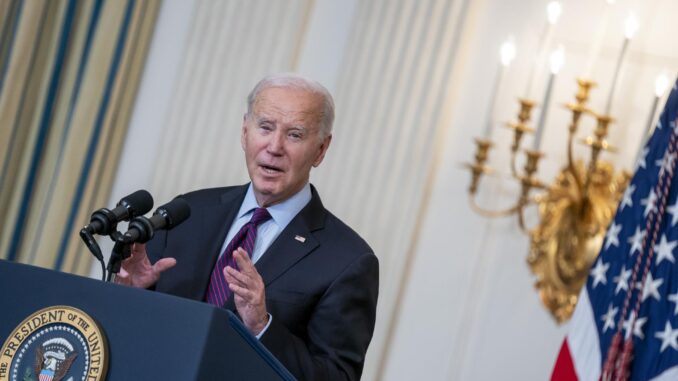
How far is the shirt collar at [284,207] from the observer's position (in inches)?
Answer: 140

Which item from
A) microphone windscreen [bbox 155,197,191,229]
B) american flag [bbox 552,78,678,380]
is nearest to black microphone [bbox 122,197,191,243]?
microphone windscreen [bbox 155,197,191,229]

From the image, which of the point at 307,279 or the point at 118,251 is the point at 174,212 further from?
the point at 307,279

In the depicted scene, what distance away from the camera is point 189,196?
149 inches

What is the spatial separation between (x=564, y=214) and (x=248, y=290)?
3.81 m

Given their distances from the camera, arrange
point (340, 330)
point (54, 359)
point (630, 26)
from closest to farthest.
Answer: point (54, 359), point (340, 330), point (630, 26)

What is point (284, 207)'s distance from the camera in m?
3.57

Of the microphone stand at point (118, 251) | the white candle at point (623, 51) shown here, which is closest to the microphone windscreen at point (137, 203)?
the microphone stand at point (118, 251)

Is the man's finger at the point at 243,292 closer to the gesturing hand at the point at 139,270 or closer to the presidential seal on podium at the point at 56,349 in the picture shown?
the gesturing hand at the point at 139,270

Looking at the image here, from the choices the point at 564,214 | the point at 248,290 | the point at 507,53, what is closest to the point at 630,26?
the point at 507,53

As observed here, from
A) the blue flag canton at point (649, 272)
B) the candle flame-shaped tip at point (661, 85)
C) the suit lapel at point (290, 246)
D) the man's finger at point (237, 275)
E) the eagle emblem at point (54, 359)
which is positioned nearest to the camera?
the eagle emblem at point (54, 359)

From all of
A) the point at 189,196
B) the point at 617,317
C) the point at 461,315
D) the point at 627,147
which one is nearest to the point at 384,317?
the point at 461,315

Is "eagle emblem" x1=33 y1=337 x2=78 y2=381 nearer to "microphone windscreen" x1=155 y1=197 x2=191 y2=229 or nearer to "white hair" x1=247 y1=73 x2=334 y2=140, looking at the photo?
"microphone windscreen" x1=155 y1=197 x2=191 y2=229

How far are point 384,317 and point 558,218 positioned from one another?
100cm

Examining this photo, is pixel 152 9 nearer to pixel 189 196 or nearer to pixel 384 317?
pixel 384 317
